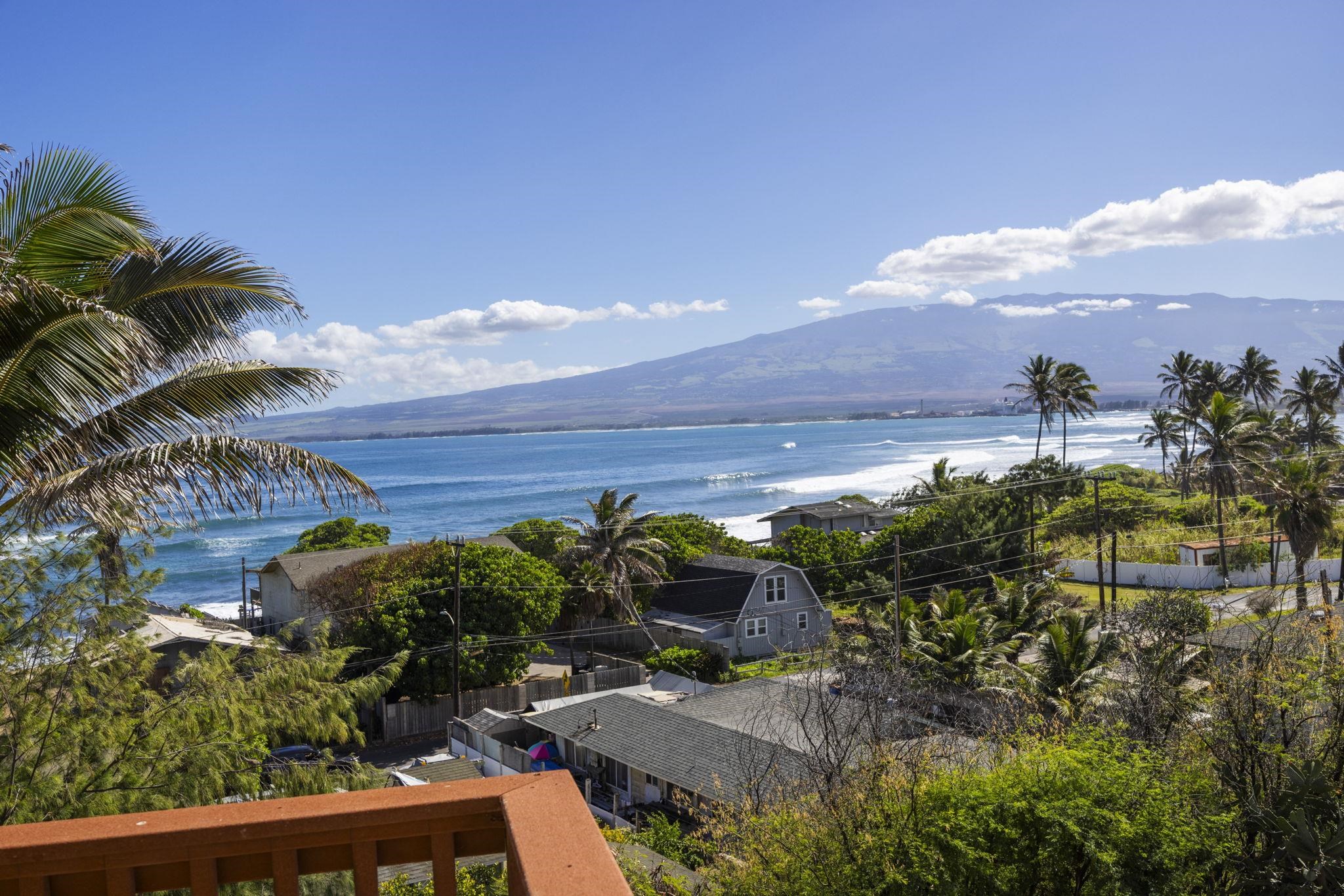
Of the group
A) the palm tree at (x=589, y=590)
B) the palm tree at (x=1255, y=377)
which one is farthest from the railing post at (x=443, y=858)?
the palm tree at (x=1255, y=377)

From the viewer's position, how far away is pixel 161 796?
24.0 feet

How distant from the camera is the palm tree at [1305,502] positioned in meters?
30.5

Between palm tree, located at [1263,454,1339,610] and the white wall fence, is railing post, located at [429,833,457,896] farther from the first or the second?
the white wall fence

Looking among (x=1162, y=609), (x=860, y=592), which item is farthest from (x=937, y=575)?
(x=1162, y=609)

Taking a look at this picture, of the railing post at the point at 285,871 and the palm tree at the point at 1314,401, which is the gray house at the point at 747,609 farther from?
the palm tree at the point at 1314,401

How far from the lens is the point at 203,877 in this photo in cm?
227

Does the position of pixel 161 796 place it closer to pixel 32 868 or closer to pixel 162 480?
pixel 162 480

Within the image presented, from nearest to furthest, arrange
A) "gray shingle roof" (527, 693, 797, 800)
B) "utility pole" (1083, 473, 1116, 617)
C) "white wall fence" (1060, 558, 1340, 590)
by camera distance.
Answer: "gray shingle roof" (527, 693, 797, 800) < "utility pole" (1083, 473, 1116, 617) < "white wall fence" (1060, 558, 1340, 590)

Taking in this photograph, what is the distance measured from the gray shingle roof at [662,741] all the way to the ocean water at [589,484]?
3028 cm

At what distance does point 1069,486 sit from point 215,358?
54550 millimetres

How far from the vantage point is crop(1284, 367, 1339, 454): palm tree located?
6519 cm

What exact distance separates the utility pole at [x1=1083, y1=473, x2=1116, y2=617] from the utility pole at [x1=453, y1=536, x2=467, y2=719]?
17341mm

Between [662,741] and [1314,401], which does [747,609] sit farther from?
[1314,401]

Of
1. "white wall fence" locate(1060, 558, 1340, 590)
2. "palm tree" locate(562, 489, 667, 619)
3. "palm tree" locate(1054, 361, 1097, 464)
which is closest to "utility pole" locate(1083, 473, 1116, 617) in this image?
"white wall fence" locate(1060, 558, 1340, 590)
